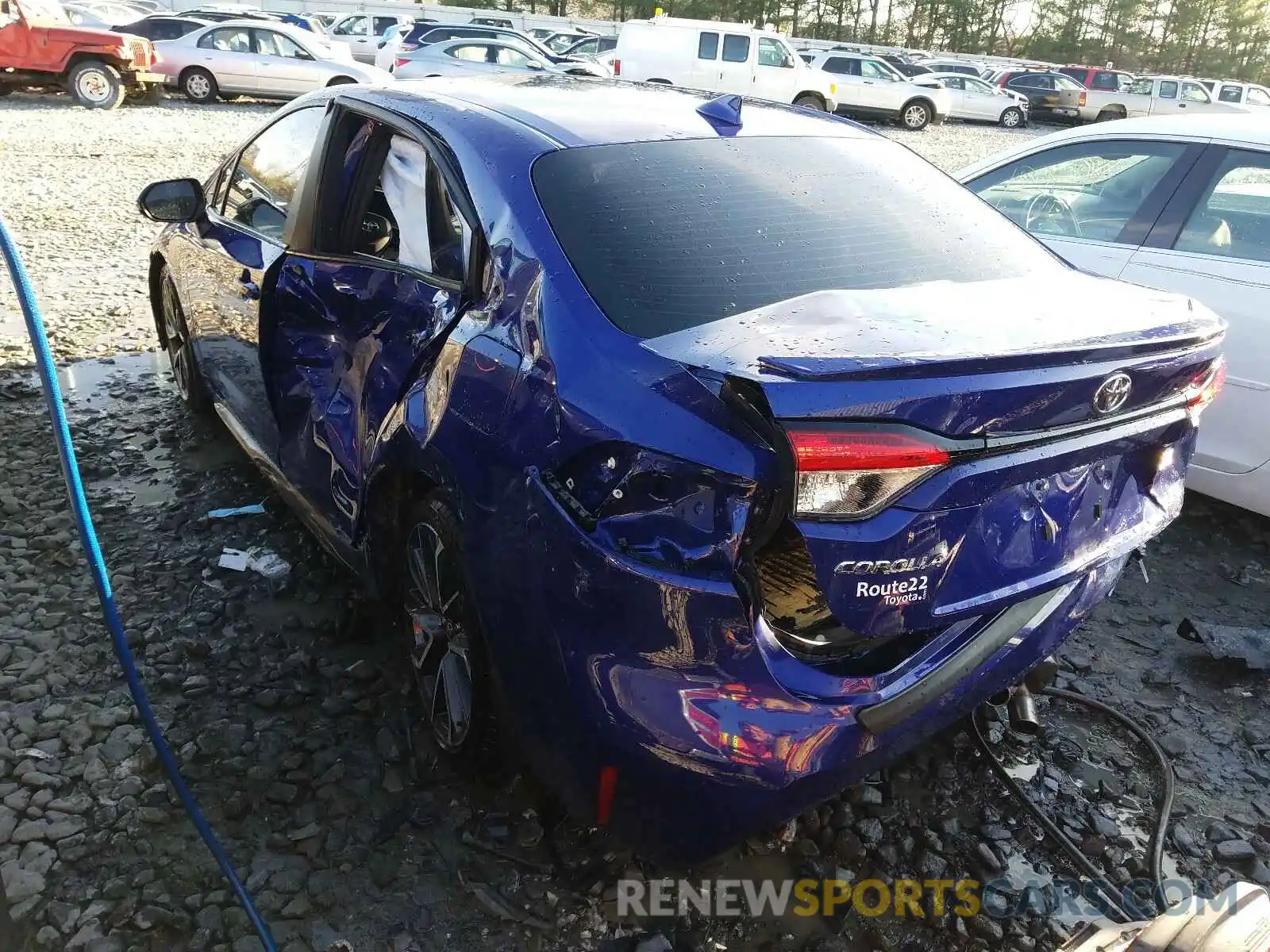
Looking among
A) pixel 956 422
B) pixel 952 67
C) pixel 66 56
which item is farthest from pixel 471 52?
pixel 956 422

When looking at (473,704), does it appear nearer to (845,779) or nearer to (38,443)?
(845,779)

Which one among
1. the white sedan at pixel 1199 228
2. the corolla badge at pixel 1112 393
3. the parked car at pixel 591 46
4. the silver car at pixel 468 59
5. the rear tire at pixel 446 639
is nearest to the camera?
the corolla badge at pixel 1112 393

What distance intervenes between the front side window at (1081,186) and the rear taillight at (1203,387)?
2023mm

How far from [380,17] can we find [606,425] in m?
26.8

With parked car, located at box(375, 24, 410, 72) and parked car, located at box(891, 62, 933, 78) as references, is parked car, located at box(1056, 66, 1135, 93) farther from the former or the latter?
parked car, located at box(375, 24, 410, 72)

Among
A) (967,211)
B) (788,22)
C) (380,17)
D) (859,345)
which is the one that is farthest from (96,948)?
(788,22)

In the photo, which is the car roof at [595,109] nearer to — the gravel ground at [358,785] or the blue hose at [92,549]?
the blue hose at [92,549]

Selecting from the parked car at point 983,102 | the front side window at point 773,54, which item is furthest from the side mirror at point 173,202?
the parked car at point 983,102

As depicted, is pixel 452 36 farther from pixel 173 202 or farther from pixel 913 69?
pixel 173 202

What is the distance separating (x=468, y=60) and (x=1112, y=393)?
789 inches

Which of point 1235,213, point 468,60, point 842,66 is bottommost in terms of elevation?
point 1235,213

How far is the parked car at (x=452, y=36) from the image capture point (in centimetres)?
2045

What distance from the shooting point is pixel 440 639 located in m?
2.50

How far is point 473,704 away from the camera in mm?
2352
